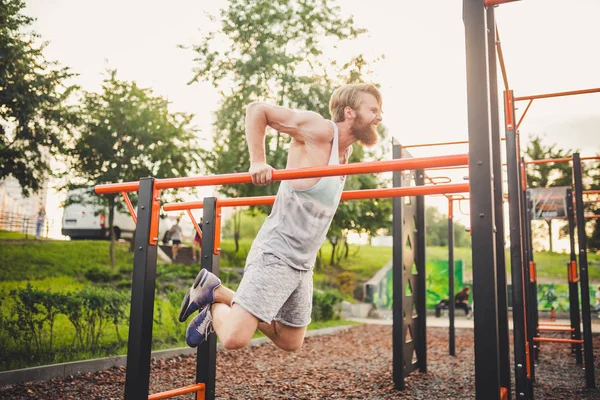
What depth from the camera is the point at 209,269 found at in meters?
3.40

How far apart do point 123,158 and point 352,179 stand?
6.08 meters

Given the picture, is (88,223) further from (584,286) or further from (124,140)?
(584,286)

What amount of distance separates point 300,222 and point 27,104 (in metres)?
9.43

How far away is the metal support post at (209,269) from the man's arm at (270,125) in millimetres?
1211

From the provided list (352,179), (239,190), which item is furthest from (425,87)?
(239,190)

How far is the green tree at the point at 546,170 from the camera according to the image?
851 inches

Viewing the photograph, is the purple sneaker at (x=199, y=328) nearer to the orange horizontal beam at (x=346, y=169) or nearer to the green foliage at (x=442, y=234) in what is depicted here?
the orange horizontal beam at (x=346, y=169)

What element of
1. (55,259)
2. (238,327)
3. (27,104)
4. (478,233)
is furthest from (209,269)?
(55,259)

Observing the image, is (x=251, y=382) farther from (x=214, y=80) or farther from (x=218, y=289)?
(x=214, y=80)

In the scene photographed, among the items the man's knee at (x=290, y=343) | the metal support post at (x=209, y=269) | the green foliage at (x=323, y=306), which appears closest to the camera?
the man's knee at (x=290, y=343)

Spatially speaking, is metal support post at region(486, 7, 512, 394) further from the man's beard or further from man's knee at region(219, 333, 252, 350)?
man's knee at region(219, 333, 252, 350)

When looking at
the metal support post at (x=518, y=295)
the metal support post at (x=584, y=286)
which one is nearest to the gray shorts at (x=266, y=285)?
the metal support post at (x=518, y=295)

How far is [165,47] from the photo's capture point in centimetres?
1398

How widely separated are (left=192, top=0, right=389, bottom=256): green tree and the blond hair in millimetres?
9616
